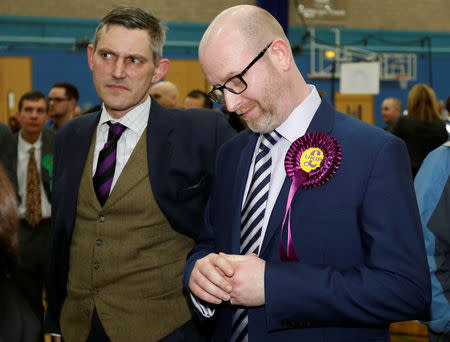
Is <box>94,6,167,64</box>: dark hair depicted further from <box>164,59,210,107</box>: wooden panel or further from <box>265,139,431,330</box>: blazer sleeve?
<box>164,59,210,107</box>: wooden panel

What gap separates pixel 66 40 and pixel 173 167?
9928 millimetres

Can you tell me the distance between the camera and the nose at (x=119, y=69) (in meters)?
1.76

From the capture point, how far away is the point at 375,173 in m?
1.16

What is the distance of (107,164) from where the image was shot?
1.83 metres

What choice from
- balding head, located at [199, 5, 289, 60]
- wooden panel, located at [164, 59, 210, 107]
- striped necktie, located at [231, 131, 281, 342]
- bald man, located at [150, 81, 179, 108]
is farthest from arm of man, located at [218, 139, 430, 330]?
wooden panel, located at [164, 59, 210, 107]

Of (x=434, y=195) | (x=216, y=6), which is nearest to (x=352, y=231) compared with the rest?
(x=434, y=195)

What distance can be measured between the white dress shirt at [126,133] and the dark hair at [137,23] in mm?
190

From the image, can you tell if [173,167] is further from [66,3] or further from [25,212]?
[66,3]

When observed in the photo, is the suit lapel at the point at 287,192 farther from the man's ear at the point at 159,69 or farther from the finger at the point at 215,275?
the man's ear at the point at 159,69

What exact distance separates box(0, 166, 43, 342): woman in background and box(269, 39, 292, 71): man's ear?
69cm

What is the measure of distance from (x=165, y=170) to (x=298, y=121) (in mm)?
627

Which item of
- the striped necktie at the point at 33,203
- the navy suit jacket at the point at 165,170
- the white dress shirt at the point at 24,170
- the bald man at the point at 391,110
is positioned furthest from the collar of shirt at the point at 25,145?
the bald man at the point at 391,110

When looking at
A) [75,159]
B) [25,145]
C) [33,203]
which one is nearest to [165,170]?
[75,159]

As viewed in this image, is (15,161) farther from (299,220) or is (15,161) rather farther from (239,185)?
(299,220)
